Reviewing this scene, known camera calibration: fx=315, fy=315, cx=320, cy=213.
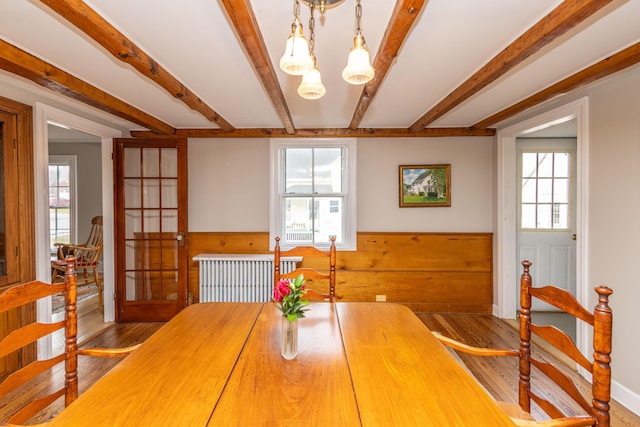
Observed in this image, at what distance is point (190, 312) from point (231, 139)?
2.64 metres

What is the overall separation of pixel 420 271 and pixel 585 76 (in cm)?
243

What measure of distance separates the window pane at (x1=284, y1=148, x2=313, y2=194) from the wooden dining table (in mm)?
2570

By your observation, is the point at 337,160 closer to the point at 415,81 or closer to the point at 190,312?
the point at 415,81

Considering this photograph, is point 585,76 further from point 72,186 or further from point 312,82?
point 72,186

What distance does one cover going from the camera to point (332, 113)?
10.5ft

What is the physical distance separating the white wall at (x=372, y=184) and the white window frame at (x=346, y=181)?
8cm

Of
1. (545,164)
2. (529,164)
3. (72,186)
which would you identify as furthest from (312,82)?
(72,186)

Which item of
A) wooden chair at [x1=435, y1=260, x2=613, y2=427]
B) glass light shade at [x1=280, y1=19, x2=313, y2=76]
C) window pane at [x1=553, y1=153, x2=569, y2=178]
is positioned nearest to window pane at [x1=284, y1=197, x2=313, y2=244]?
wooden chair at [x1=435, y1=260, x2=613, y2=427]

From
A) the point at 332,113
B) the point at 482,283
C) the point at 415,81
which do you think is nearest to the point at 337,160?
the point at 332,113

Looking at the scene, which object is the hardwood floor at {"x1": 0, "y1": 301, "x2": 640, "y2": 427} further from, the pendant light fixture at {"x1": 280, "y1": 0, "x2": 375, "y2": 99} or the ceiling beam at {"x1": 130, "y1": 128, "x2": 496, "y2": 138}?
the pendant light fixture at {"x1": 280, "y1": 0, "x2": 375, "y2": 99}

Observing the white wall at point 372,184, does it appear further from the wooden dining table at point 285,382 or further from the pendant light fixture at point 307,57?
the pendant light fixture at point 307,57

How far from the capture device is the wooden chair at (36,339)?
1122 mm

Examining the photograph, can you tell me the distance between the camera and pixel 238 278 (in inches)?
141

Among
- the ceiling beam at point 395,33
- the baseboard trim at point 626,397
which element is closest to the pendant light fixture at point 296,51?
the ceiling beam at point 395,33
